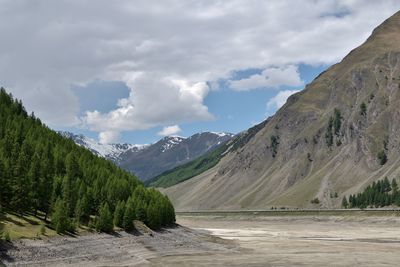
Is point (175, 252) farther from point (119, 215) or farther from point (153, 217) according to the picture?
point (153, 217)

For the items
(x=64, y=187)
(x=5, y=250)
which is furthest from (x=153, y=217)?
(x=5, y=250)

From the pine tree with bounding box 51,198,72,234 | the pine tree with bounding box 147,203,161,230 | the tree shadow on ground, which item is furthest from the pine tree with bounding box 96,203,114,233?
the tree shadow on ground

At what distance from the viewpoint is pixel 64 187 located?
93688mm

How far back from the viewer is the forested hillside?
85.7 m

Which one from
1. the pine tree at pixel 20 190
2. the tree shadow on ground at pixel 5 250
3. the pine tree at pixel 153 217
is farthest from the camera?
the pine tree at pixel 153 217

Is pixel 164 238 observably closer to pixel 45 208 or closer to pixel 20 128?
pixel 45 208

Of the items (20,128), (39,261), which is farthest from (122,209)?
(20,128)

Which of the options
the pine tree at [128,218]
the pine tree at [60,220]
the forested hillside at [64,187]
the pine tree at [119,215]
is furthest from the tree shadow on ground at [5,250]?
the pine tree at [128,218]

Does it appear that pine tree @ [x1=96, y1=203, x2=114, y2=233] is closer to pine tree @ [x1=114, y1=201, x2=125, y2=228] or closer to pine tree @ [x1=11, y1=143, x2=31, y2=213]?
pine tree @ [x1=114, y1=201, x2=125, y2=228]

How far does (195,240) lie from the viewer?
107 metres

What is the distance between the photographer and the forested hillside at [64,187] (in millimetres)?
85688

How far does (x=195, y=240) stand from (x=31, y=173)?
35.1 meters

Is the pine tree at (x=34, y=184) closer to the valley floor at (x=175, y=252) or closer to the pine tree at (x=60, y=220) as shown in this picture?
the pine tree at (x=60, y=220)

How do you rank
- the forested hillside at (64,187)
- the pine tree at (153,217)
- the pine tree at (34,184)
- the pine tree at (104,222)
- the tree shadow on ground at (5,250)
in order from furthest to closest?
1. the pine tree at (153,217)
2. the pine tree at (104,222)
3. the pine tree at (34,184)
4. the forested hillside at (64,187)
5. the tree shadow on ground at (5,250)
